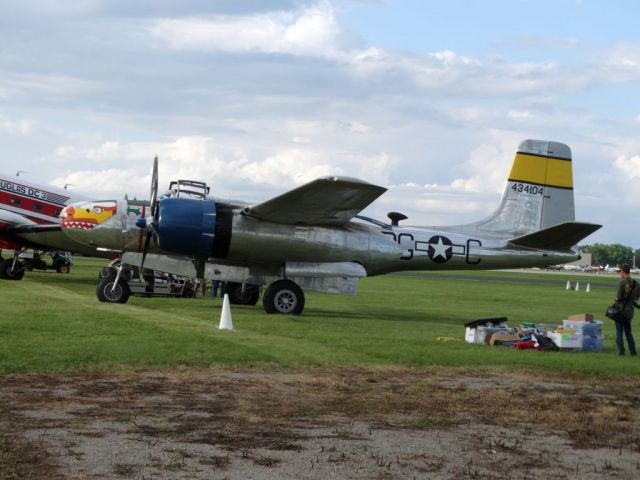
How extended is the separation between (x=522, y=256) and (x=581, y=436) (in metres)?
14.8

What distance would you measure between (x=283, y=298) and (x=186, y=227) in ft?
9.77

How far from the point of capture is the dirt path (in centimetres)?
654

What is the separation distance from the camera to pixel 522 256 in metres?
22.4

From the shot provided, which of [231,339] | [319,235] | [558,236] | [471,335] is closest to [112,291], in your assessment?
[319,235]

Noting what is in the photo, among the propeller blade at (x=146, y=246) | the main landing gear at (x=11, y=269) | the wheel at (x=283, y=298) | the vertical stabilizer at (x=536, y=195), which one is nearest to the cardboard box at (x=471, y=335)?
the wheel at (x=283, y=298)

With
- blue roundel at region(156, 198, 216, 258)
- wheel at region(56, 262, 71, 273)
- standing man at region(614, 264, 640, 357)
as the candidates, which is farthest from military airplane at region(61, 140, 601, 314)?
wheel at region(56, 262, 71, 273)

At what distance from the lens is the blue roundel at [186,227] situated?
1892 cm

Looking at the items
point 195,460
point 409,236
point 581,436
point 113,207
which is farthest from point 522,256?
point 195,460

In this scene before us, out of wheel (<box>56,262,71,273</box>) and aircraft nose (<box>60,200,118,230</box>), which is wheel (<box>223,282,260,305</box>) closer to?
aircraft nose (<box>60,200,118,230</box>)

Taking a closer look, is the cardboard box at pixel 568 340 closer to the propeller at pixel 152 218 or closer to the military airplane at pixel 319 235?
the military airplane at pixel 319 235

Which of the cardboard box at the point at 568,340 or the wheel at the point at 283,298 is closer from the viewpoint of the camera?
the cardboard box at the point at 568,340

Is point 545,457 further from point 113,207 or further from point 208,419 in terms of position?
point 113,207

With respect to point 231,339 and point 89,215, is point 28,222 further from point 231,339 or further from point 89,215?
point 231,339

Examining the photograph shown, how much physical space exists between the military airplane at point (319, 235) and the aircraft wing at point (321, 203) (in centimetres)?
2
